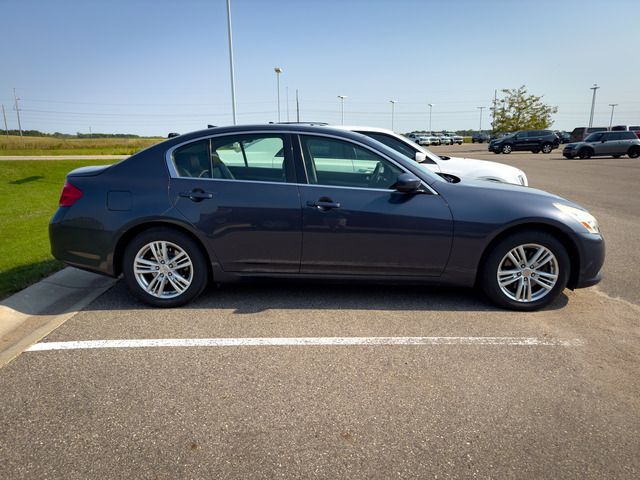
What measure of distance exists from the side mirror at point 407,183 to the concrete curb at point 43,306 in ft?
10.1

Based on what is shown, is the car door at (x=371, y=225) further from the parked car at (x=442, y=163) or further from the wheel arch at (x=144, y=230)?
the parked car at (x=442, y=163)

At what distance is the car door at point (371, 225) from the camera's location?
378cm

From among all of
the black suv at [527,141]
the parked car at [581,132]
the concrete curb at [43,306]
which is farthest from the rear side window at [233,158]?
the parked car at [581,132]

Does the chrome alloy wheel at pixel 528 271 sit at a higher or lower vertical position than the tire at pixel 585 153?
lower

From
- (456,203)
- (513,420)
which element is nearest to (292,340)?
(513,420)

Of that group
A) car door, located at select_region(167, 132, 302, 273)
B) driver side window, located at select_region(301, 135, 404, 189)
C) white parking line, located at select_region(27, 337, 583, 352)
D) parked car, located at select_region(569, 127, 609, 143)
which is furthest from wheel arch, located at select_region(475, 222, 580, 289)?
parked car, located at select_region(569, 127, 609, 143)

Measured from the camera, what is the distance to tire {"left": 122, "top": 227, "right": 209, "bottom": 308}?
3.91 meters

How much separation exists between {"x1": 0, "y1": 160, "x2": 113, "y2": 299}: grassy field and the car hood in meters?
5.63

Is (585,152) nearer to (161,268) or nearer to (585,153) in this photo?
(585,153)

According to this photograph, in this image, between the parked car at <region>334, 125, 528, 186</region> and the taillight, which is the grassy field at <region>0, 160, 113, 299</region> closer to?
the taillight

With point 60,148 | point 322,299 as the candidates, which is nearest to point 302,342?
point 322,299

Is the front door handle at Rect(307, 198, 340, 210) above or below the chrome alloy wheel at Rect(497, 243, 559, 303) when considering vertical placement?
above

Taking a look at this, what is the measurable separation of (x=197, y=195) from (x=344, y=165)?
1.36 metres

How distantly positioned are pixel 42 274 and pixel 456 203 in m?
4.33
